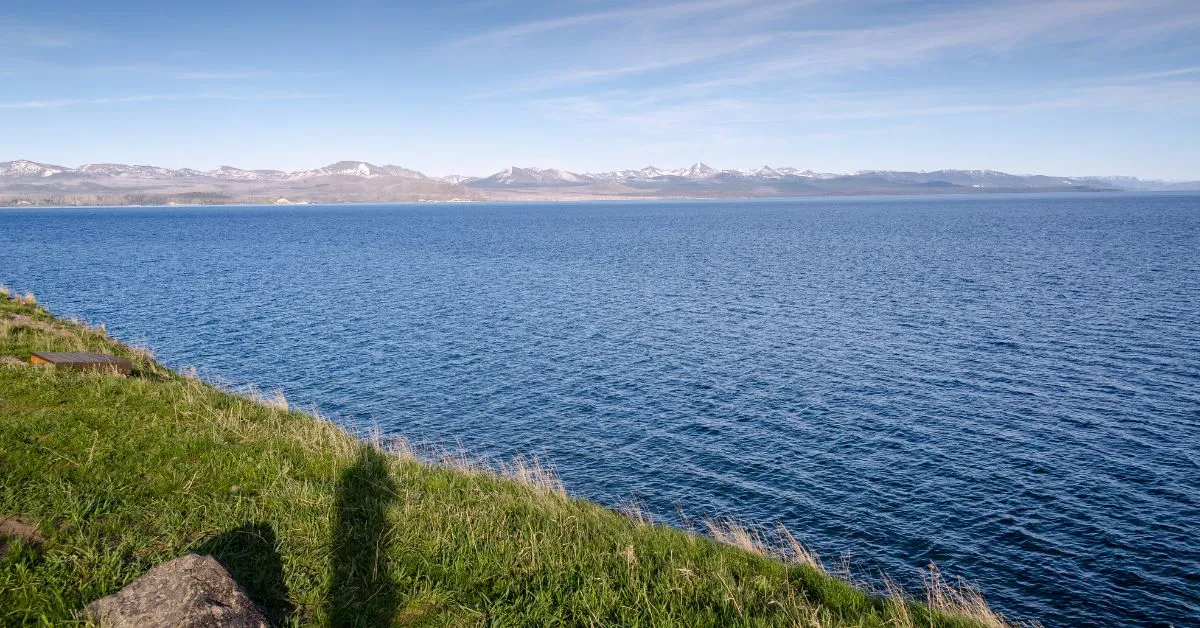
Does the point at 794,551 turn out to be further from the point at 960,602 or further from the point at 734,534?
the point at 960,602

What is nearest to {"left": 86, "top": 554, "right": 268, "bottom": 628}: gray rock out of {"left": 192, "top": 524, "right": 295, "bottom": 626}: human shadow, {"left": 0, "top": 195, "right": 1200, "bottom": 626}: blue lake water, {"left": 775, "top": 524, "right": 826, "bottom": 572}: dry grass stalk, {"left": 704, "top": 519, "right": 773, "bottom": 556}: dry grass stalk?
{"left": 192, "top": 524, "right": 295, "bottom": 626}: human shadow

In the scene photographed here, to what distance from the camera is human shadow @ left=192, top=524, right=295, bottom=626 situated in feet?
34.0

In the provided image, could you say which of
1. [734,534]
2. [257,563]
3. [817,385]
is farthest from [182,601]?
[817,385]

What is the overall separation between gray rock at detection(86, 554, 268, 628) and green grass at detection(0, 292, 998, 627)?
0.70 m

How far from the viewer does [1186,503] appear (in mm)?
24688

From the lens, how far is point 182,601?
28.7 ft

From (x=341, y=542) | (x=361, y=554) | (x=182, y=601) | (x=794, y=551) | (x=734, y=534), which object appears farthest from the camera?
(x=734, y=534)

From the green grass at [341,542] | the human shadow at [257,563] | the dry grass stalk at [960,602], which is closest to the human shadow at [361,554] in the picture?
the green grass at [341,542]

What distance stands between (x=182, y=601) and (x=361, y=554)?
10.9 feet

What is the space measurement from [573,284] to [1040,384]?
159 ft

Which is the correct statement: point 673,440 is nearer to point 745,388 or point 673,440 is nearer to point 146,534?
point 745,388

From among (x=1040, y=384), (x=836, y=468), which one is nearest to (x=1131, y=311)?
(x=1040, y=384)

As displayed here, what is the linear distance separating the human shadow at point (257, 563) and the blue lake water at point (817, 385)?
15.1m

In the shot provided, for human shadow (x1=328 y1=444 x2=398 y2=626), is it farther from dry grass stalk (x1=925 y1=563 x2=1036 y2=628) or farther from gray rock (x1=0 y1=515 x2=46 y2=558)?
dry grass stalk (x1=925 y1=563 x2=1036 y2=628)
